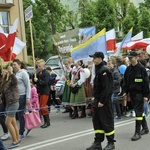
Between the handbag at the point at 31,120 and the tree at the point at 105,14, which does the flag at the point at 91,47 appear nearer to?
the handbag at the point at 31,120

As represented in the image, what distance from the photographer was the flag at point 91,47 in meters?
8.10

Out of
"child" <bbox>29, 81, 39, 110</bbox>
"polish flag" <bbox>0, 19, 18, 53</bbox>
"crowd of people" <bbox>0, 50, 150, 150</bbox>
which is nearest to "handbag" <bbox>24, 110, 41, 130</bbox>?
"crowd of people" <bbox>0, 50, 150, 150</bbox>

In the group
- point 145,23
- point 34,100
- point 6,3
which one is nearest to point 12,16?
point 6,3

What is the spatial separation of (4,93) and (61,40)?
12.3ft

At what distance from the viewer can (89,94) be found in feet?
30.6

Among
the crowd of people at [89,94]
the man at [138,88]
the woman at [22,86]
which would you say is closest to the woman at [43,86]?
the crowd of people at [89,94]

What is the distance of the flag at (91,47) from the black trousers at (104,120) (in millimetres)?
2582

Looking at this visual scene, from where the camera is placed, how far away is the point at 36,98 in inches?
311

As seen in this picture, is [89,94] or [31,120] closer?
[31,120]

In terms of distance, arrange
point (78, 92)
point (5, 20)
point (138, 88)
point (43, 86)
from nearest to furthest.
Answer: point (138, 88), point (43, 86), point (78, 92), point (5, 20)

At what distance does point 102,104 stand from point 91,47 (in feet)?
9.09

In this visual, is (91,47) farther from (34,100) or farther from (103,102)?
(103,102)

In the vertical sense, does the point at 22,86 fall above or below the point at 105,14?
below

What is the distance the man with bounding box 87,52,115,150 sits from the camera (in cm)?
562
